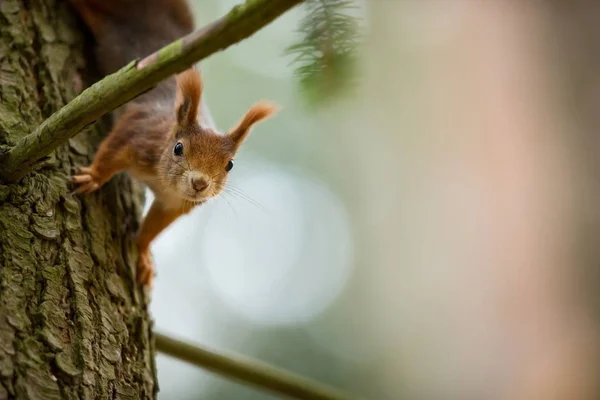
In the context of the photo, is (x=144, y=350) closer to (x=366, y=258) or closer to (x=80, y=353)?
(x=80, y=353)

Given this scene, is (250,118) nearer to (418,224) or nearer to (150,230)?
(150,230)

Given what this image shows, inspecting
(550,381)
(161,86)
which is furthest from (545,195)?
(161,86)

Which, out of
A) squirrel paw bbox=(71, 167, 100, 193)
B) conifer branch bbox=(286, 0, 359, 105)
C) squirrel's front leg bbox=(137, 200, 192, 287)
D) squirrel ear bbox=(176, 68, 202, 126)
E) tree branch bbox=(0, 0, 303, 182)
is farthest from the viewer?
squirrel's front leg bbox=(137, 200, 192, 287)

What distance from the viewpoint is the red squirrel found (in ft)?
5.55

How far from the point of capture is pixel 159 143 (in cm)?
Result: 186

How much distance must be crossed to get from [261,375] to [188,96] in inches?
26.5

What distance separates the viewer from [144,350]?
1.46 metres

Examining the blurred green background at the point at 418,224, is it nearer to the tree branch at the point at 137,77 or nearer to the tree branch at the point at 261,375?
the tree branch at the point at 261,375

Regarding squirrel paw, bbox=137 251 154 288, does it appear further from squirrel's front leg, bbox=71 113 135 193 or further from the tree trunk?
squirrel's front leg, bbox=71 113 135 193

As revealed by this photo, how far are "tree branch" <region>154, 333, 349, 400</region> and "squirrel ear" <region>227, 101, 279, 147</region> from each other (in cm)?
54

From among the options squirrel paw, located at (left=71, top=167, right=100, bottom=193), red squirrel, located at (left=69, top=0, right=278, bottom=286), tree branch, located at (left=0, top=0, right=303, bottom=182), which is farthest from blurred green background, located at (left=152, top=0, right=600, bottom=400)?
tree branch, located at (left=0, top=0, right=303, bottom=182)

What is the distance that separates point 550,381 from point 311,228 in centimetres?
198

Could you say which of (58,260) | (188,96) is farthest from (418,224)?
(58,260)

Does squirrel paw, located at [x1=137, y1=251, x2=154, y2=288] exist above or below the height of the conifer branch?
below
